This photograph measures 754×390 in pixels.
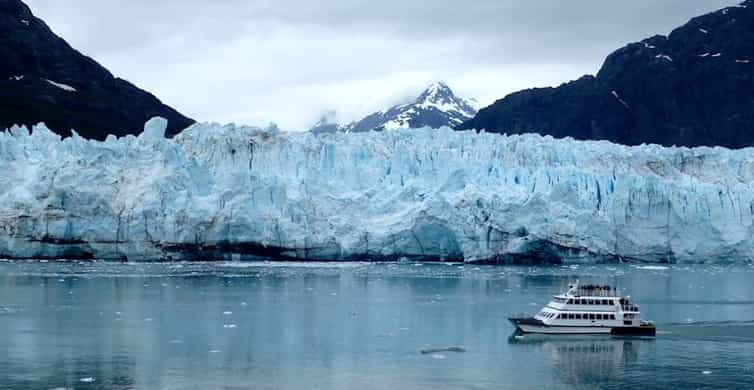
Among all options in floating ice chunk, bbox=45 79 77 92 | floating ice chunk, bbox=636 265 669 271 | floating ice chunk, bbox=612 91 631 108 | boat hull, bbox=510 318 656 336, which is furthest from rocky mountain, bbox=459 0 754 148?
boat hull, bbox=510 318 656 336

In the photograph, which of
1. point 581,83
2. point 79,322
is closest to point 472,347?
point 79,322

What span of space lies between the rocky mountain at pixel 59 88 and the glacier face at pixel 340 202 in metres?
31.7

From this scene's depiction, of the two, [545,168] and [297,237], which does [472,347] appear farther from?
[545,168]

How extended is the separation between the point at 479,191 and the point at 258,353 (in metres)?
22.0

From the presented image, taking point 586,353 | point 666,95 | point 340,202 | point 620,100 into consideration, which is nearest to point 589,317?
point 586,353

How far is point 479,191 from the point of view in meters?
39.8

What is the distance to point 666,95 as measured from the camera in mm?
86062

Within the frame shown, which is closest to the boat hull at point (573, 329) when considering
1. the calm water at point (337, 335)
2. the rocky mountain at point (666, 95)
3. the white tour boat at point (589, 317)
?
the white tour boat at point (589, 317)

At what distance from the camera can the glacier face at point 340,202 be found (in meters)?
38.5

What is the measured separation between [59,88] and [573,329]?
63748mm

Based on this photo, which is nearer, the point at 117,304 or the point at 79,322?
the point at 79,322

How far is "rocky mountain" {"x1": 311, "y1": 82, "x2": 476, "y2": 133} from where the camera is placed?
131500mm

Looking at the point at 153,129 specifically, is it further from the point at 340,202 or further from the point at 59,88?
the point at 59,88

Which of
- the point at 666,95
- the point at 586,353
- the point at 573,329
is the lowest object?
the point at 586,353
